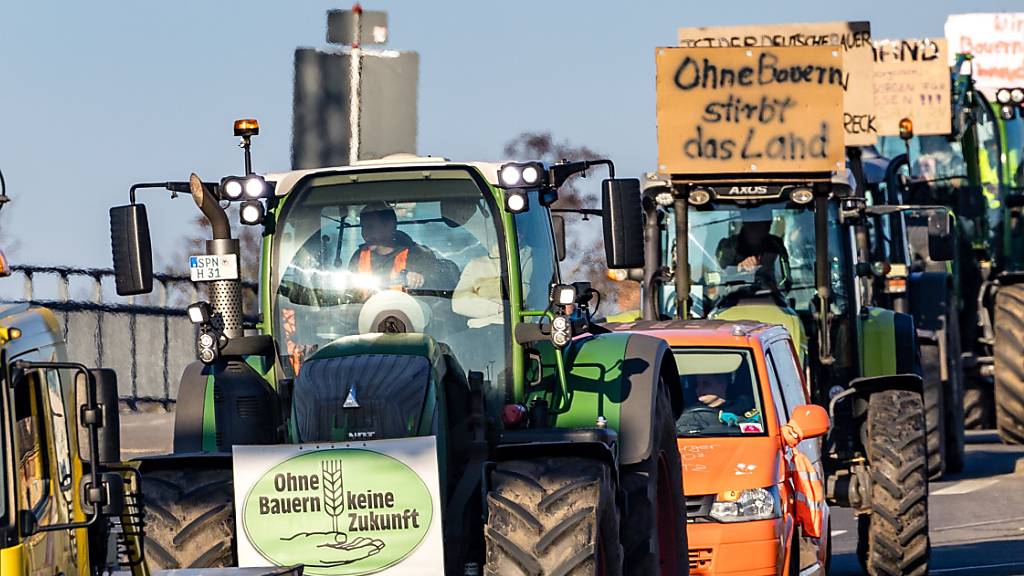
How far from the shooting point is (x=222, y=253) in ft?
35.9

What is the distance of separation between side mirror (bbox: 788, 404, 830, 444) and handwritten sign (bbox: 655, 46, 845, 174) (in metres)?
4.32

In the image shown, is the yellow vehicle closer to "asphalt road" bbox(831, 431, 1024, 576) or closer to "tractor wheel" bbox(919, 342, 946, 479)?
"asphalt road" bbox(831, 431, 1024, 576)

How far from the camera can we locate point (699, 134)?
16953mm

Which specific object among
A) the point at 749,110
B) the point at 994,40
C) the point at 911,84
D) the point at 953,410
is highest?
the point at 994,40

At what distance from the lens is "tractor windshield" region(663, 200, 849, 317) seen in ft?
56.1

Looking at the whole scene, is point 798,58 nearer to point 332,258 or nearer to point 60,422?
point 332,258

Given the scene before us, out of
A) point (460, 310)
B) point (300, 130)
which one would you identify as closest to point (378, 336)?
point (460, 310)

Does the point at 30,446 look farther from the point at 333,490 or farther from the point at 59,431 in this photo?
the point at 333,490

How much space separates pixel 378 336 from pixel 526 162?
44.1 inches

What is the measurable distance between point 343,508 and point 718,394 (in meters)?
4.36

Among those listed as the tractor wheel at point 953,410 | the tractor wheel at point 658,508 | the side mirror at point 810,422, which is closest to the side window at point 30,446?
the tractor wheel at point 658,508

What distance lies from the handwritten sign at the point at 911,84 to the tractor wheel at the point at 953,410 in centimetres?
213

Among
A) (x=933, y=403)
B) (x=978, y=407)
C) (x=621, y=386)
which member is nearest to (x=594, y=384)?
(x=621, y=386)

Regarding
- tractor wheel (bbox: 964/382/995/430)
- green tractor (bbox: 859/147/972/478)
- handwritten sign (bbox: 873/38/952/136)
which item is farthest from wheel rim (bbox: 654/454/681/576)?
tractor wheel (bbox: 964/382/995/430)
